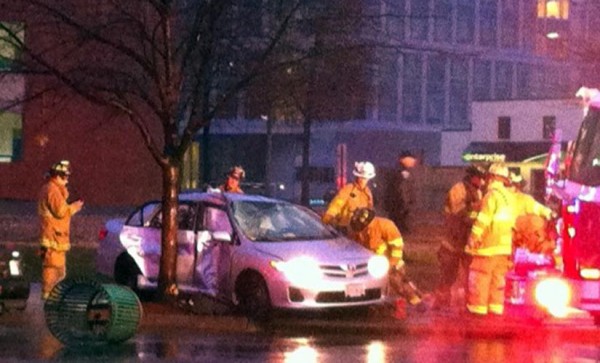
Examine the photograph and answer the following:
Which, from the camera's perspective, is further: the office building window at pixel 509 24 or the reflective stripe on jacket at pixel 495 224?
the office building window at pixel 509 24

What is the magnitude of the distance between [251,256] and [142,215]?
110 inches

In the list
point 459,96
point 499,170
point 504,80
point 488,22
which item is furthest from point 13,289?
point 504,80

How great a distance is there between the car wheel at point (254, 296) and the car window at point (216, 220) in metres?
0.72

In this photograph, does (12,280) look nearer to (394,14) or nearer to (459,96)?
(394,14)

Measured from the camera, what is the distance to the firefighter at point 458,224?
52.9 feet

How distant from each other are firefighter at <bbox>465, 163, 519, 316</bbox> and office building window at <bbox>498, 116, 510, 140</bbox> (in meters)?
55.6

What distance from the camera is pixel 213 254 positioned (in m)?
16.1

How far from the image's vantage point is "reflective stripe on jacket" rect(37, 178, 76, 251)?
1628 cm

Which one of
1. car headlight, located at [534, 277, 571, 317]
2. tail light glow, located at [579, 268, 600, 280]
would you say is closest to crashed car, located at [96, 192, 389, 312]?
car headlight, located at [534, 277, 571, 317]

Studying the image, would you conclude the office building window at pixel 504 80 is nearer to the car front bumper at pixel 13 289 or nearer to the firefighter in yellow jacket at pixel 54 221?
the firefighter in yellow jacket at pixel 54 221

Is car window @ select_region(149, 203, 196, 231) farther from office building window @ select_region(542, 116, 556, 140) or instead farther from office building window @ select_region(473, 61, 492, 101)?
office building window @ select_region(473, 61, 492, 101)

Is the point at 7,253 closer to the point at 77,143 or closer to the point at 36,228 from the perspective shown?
the point at 36,228

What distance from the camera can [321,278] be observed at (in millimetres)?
15109

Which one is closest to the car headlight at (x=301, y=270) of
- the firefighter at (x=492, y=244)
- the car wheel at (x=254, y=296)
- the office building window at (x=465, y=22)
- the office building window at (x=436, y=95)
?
the car wheel at (x=254, y=296)
